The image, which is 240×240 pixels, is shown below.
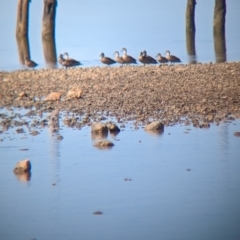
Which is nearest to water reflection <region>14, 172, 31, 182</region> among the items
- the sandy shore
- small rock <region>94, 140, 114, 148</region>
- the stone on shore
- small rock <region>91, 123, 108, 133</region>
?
small rock <region>94, 140, 114, 148</region>

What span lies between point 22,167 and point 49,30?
17.3 m

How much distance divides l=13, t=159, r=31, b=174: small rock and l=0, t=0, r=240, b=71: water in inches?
396

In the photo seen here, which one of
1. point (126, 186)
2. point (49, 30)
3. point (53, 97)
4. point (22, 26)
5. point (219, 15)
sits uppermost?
point (219, 15)

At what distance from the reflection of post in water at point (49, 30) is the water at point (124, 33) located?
0.25 m

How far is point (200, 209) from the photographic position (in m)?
7.02

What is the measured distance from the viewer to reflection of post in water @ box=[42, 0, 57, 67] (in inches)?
917

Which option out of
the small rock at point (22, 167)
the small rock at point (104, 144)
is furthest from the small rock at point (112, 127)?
the small rock at point (22, 167)

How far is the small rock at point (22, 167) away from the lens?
27.5 ft

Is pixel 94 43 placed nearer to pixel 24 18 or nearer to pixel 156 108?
pixel 24 18

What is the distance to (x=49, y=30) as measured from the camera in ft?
83.3

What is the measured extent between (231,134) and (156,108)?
1627 mm

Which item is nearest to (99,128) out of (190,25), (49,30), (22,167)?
(22,167)

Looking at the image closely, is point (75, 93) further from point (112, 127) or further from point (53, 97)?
point (112, 127)

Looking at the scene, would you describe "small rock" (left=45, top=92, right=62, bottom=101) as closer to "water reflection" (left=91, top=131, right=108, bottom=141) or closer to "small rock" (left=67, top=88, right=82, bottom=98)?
"small rock" (left=67, top=88, right=82, bottom=98)
